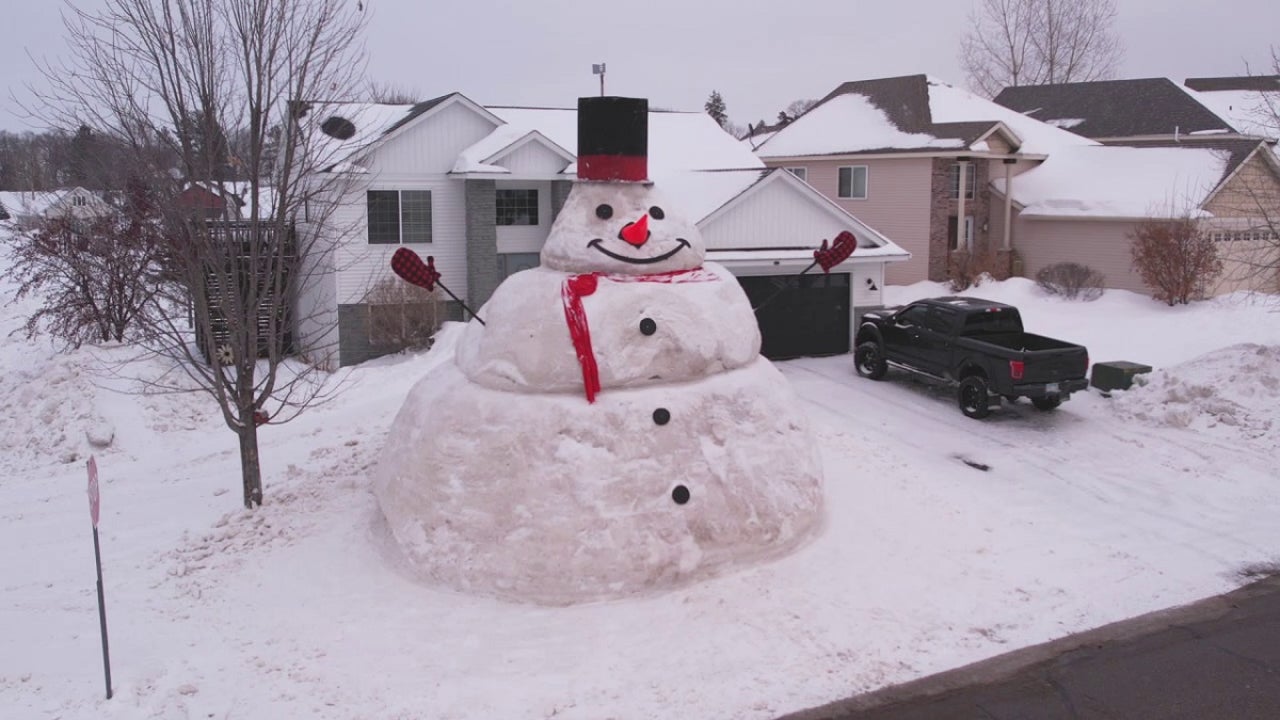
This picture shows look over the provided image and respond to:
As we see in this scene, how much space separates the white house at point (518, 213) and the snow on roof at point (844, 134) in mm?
5199

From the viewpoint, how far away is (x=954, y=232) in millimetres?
29906

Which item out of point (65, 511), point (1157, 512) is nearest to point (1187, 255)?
point (1157, 512)

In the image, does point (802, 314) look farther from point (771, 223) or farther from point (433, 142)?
point (433, 142)

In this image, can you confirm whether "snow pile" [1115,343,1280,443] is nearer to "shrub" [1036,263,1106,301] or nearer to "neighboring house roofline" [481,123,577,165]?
"shrub" [1036,263,1106,301]

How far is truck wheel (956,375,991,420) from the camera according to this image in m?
15.6

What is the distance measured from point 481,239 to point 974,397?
12.3 meters

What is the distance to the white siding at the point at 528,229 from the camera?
24.3 m

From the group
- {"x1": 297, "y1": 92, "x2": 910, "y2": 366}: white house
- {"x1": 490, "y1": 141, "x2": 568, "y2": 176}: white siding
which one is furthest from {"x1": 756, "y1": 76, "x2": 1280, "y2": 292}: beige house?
{"x1": 490, "y1": 141, "x2": 568, "y2": 176}: white siding

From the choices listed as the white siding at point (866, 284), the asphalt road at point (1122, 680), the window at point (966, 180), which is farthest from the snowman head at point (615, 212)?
the window at point (966, 180)

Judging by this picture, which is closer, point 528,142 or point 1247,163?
point 528,142

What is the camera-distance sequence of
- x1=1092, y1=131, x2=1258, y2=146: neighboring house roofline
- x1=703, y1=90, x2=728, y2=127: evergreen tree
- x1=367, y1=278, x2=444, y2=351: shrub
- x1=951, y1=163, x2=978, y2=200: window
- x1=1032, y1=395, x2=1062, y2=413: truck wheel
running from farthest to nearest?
x1=703, y1=90, x2=728, y2=127: evergreen tree
x1=1092, y1=131, x2=1258, y2=146: neighboring house roofline
x1=951, y1=163, x2=978, y2=200: window
x1=367, y1=278, x2=444, y2=351: shrub
x1=1032, y1=395, x2=1062, y2=413: truck wheel

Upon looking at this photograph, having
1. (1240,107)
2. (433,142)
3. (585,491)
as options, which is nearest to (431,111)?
(433,142)

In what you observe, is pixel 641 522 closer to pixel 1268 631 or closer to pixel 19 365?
pixel 1268 631

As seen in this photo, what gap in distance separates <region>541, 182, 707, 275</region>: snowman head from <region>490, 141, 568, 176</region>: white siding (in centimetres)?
1371
